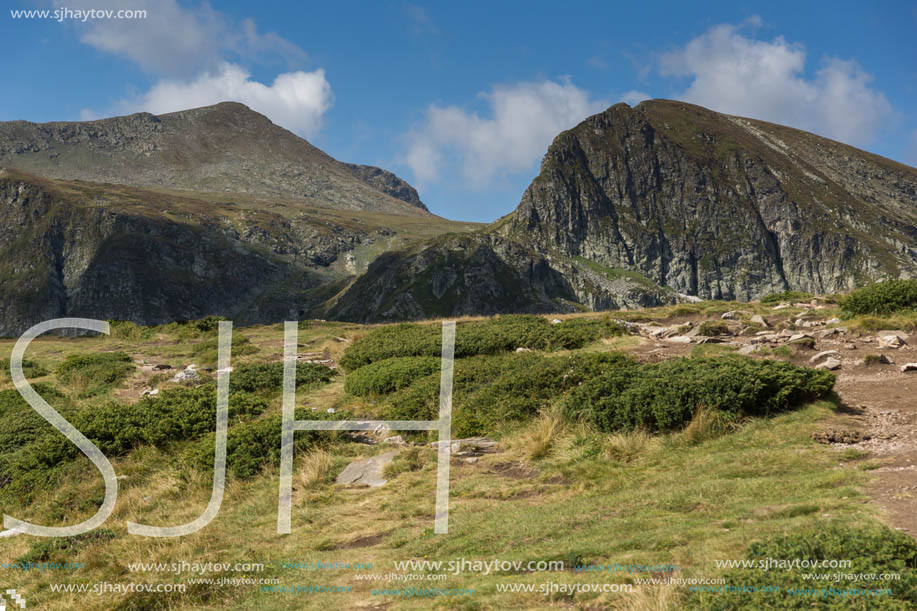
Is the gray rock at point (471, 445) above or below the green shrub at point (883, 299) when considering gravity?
below

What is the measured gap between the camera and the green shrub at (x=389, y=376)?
57.5 ft

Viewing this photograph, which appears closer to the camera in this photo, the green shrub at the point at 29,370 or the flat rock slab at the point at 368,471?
the flat rock slab at the point at 368,471

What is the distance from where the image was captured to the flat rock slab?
11.5 m

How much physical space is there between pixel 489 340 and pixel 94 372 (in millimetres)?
14898

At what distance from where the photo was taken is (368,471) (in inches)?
468

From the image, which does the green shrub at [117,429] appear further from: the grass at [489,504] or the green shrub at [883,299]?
the green shrub at [883,299]

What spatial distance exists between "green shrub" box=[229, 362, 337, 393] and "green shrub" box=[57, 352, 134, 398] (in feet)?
14.8

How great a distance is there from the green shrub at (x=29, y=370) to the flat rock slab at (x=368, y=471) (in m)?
17.8

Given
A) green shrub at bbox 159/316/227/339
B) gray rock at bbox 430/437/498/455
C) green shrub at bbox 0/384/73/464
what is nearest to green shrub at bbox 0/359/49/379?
green shrub at bbox 0/384/73/464

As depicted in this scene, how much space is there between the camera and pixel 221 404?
51.5ft

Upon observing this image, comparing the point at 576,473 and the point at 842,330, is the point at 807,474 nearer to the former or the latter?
the point at 576,473

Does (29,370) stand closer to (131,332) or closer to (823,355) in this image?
(131,332)

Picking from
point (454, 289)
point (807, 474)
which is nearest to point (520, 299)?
point (454, 289)

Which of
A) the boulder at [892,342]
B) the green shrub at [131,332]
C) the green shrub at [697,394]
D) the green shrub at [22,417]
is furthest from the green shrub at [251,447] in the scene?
the green shrub at [131,332]
